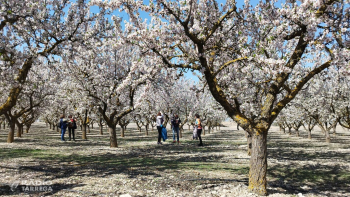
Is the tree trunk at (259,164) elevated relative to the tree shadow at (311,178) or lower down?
elevated

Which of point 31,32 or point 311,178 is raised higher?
point 31,32

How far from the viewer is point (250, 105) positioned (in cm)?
1529

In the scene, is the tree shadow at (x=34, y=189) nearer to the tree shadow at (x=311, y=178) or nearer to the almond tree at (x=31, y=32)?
the almond tree at (x=31, y=32)

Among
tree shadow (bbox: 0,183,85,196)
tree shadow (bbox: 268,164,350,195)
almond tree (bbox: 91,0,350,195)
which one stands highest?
almond tree (bbox: 91,0,350,195)

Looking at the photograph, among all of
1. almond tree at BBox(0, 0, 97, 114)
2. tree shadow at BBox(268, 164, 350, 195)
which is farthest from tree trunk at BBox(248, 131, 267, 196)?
almond tree at BBox(0, 0, 97, 114)

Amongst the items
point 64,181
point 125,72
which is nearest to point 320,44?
point 64,181

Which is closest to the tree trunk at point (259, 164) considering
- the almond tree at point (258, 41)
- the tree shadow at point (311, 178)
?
the almond tree at point (258, 41)

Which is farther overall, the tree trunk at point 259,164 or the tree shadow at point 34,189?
the tree trunk at point 259,164

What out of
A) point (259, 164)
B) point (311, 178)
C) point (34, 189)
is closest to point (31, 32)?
point (34, 189)

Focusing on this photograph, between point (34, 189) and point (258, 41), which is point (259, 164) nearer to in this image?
point (258, 41)

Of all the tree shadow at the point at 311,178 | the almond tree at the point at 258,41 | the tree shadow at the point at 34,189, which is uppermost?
the almond tree at the point at 258,41

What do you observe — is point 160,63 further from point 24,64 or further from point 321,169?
point 321,169

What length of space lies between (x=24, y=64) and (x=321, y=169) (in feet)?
52.3

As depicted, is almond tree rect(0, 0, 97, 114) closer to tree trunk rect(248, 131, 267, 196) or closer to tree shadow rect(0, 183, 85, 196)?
tree shadow rect(0, 183, 85, 196)
